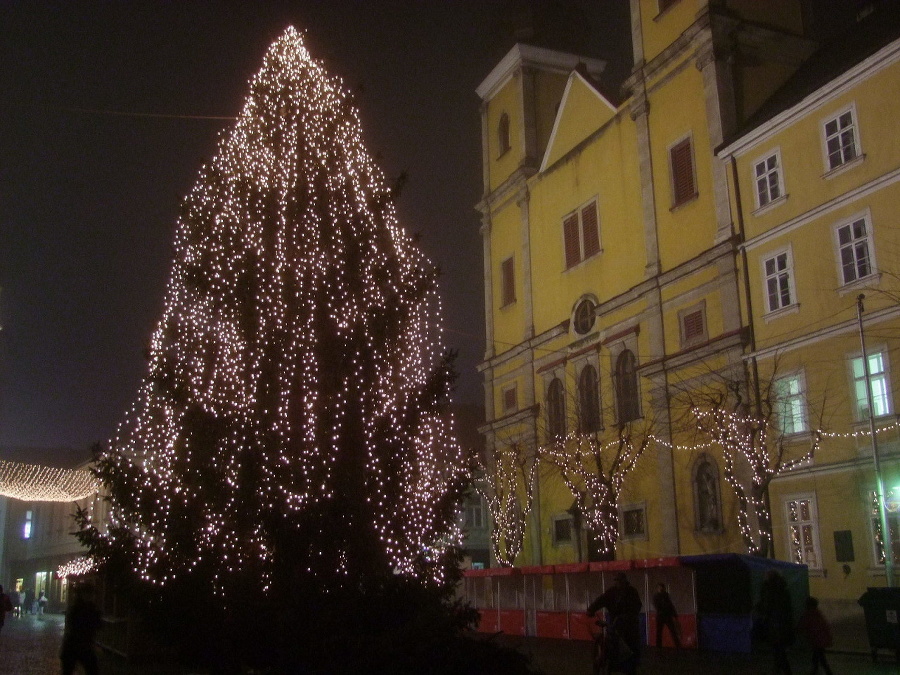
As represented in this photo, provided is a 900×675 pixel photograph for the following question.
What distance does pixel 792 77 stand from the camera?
32.0 m

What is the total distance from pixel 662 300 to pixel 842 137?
329 inches

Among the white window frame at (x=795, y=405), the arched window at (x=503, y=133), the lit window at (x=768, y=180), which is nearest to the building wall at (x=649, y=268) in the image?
the lit window at (x=768, y=180)

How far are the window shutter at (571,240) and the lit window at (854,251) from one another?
13.3 metres

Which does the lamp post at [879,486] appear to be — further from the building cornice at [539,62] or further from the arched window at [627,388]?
the building cornice at [539,62]

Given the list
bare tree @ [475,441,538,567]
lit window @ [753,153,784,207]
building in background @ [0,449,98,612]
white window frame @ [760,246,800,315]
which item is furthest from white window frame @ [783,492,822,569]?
building in background @ [0,449,98,612]

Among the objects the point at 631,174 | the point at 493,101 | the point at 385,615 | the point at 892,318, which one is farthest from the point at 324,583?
the point at 493,101

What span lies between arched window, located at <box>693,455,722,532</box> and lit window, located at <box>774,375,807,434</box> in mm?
3553

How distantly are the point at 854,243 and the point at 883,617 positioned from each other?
10069 mm

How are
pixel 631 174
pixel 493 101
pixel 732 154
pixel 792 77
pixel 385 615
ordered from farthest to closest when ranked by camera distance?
pixel 493 101 → pixel 631 174 → pixel 792 77 → pixel 732 154 → pixel 385 615

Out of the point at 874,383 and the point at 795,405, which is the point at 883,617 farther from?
the point at 795,405

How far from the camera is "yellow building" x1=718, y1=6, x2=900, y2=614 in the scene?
2350 cm

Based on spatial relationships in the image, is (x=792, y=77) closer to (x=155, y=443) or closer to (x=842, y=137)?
(x=842, y=137)

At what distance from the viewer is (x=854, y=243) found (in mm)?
24797

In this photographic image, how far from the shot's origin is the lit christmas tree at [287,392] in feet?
50.6
